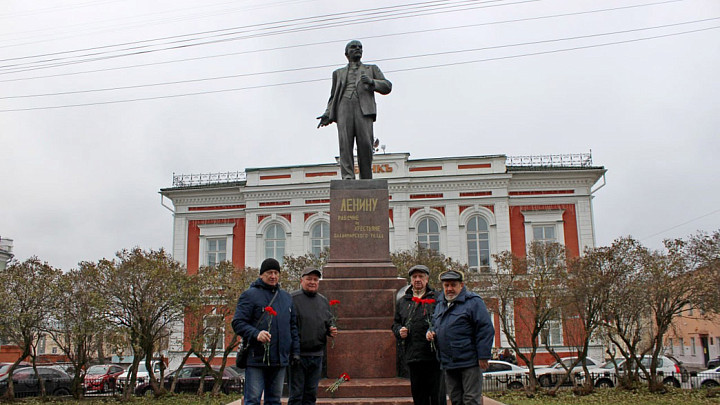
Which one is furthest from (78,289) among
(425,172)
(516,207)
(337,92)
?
(516,207)

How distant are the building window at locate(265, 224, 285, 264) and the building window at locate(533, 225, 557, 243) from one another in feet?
43.0

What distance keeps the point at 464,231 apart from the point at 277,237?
9.87m

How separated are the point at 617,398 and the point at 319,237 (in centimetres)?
1916

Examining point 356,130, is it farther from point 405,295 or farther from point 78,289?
point 78,289

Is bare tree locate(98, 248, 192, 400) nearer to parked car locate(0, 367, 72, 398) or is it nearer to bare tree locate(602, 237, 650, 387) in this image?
parked car locate(0, 367, 72, 398)

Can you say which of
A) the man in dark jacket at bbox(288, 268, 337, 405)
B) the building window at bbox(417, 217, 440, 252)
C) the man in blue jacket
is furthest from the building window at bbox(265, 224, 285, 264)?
the man in blue jacket

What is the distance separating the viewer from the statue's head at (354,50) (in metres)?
10.5

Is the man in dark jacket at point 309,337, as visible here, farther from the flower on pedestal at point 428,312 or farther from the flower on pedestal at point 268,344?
→ the flower on pedestal at point 428,312

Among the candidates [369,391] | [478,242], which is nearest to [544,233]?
[478,242]

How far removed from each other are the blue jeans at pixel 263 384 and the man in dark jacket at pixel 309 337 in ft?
1.14

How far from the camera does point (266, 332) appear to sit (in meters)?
5.62

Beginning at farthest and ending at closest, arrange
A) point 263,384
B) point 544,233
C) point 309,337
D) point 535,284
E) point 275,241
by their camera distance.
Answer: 1. point 275,241
2. point 544,233
3. point 535,284
4. point 309,337
5. point 263,384

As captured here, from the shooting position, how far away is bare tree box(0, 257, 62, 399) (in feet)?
58.1

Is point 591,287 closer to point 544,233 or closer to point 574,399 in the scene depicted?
point 574,399
